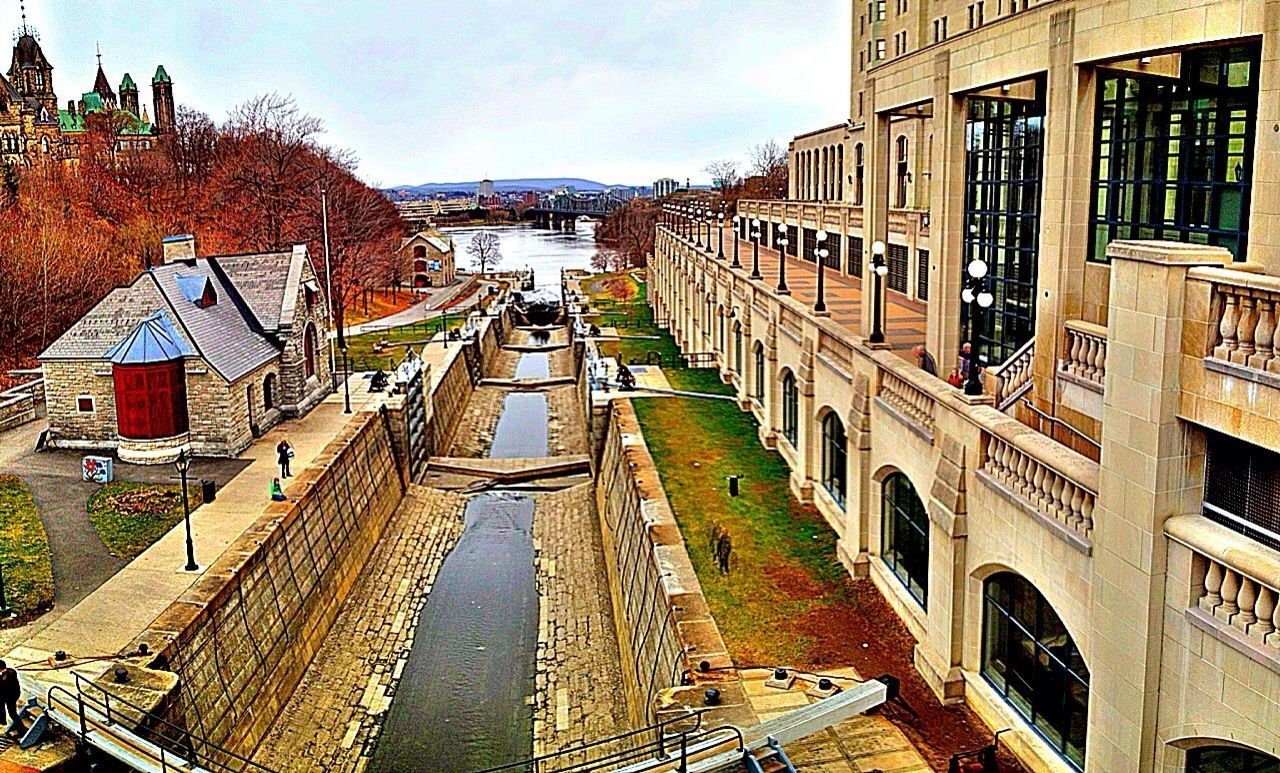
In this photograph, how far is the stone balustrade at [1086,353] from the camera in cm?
1438

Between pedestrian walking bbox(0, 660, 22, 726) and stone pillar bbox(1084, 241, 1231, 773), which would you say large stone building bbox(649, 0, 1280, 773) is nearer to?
stone pillar bbox(1084, 241, 1231, 773)

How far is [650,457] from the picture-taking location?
29.4 meters

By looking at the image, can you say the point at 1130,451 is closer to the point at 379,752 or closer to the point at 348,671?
the point at 379,752

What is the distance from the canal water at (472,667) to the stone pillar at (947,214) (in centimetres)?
1204

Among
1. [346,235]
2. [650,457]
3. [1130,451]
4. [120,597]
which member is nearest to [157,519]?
[120,597]

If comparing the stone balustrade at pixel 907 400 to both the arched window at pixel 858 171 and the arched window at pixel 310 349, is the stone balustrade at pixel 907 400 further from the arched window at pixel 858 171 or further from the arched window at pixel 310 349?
the arched window at pixel 858 171

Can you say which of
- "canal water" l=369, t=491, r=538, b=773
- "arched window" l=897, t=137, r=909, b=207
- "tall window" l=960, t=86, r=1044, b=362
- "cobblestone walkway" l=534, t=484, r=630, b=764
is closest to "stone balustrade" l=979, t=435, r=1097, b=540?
"tall window" l=960, t=86, r=1044, b=362

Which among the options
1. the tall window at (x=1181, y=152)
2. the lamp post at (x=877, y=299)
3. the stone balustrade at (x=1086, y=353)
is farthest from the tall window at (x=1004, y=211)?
the stone balustrade at (x=1086, y=353)

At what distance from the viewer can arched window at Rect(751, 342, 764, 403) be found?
33.6m

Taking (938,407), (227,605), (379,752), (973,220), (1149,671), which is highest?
(973,220)

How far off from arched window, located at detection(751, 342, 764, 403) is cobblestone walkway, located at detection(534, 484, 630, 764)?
702 centimetres

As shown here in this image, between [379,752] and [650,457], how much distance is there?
10933mm

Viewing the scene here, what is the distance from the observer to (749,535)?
23016 mm

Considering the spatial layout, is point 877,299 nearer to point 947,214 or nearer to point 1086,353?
point 947,214
